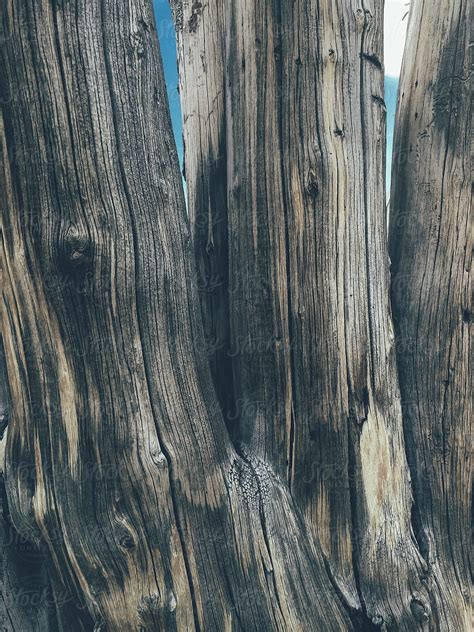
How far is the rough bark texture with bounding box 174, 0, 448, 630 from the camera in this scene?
7.54ft

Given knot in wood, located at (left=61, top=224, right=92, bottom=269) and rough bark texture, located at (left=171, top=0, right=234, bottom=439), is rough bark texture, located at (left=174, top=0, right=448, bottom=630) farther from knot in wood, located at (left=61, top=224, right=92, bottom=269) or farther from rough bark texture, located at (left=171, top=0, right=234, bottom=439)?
knot in wood, located at (left=61, top=224, right=92, bottom=269)

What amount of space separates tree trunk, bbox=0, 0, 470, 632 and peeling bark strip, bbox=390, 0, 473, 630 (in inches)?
4.6

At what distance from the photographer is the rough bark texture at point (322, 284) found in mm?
2299

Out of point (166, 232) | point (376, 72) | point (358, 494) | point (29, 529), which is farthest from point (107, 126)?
point (358, 494)

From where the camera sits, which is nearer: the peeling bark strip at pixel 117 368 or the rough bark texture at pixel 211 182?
the peeling bark strip at pixel 117 368

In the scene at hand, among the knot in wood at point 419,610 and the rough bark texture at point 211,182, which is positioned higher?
the rough bark texture at point 211,182

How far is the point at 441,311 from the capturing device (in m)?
2.53

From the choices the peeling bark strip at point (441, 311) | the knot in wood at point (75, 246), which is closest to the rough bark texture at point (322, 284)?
the peeling bark strip at point (441, 311)

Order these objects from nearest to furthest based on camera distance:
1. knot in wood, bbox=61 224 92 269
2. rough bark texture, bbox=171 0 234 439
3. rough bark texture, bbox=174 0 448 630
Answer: knot in wood, bbox=61 224 92 269 < rough bark texture, bbox=174 0 448 630 < rough bark texture, bbox=171 0 234 439

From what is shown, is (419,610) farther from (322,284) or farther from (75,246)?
(75,246)

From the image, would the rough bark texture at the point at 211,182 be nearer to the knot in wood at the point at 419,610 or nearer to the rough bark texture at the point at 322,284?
the rough bark texture at the point at 322,284

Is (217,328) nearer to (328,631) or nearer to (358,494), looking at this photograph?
(358,494)

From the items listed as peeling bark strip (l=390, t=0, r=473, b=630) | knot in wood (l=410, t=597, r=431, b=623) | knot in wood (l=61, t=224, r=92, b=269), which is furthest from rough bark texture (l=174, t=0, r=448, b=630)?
knot in wood (l=61, t=224, r=92, b=269)

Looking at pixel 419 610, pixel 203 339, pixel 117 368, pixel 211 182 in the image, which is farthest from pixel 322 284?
pixel 419 610
